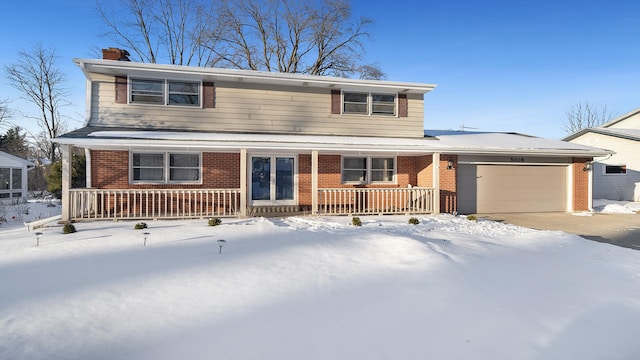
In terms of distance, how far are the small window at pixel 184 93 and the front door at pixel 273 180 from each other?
2947 mm

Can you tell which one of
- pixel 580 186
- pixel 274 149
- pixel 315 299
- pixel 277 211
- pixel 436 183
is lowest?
pixel 315 299

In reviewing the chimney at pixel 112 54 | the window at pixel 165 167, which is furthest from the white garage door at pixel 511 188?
the chimney at pixel 112 54

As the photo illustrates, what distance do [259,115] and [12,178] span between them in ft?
61.7

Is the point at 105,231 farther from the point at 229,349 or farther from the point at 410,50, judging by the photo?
the point at 410,50

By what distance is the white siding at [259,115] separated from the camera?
10.6 metres

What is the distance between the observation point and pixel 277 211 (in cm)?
1116

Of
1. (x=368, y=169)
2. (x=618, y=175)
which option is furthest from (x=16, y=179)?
(x=618, y=175)

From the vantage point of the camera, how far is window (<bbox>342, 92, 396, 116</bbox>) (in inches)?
487

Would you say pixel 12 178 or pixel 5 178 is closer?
pixel 5 178

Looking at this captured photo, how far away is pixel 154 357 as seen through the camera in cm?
285

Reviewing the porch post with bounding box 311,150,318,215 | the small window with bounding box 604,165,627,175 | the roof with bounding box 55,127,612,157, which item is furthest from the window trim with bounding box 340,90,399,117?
the small window with bounding box 604,165,627,175

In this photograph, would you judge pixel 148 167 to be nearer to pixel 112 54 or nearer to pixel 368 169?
pixel 112 54

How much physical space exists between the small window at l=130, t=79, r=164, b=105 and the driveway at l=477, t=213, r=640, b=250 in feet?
41.2

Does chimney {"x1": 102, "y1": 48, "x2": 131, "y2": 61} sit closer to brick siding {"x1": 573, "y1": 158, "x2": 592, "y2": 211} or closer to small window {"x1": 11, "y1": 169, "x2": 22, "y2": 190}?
small window {"x1": 11, "y1": 169, "x2": 22, "y2": 190}
